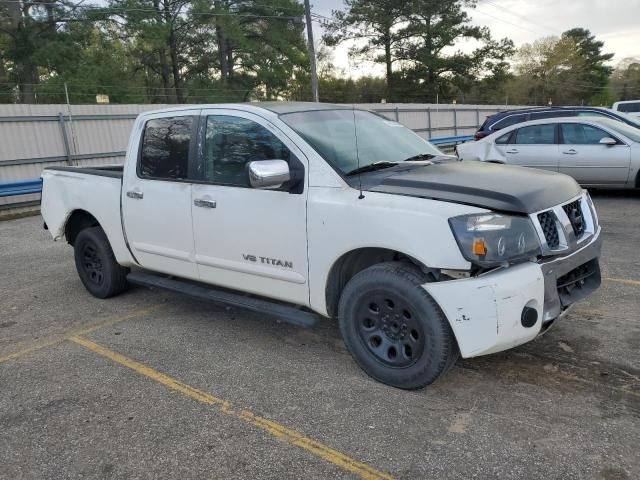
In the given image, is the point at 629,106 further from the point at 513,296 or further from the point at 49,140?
the point at 513,296

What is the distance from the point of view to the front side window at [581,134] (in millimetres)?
9523

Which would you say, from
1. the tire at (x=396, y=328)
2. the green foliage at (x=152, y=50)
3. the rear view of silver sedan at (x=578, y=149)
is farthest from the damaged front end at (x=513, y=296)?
the green foliage at (x=152, y=50)

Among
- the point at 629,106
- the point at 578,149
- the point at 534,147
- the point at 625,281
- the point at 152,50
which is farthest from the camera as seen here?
the point at 152,50

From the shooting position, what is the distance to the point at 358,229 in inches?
135

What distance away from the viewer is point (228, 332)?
15.0 ft

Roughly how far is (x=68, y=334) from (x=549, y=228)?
3871mm

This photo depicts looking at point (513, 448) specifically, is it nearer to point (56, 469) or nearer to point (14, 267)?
point (56, 469)

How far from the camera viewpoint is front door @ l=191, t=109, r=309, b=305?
377 cm

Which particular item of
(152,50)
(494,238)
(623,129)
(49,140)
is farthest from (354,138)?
(152,50)

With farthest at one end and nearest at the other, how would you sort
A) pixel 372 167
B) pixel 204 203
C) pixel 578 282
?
pixel 204 203 → pixel 372 167 → pixel 578 282

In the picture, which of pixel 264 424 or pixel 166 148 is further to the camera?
pixel 166 148

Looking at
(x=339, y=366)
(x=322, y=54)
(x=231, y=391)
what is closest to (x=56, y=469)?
(x=231, y=391)

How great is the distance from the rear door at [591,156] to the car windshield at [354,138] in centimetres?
617

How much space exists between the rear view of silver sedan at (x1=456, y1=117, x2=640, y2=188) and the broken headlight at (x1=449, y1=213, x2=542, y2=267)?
626 cm
